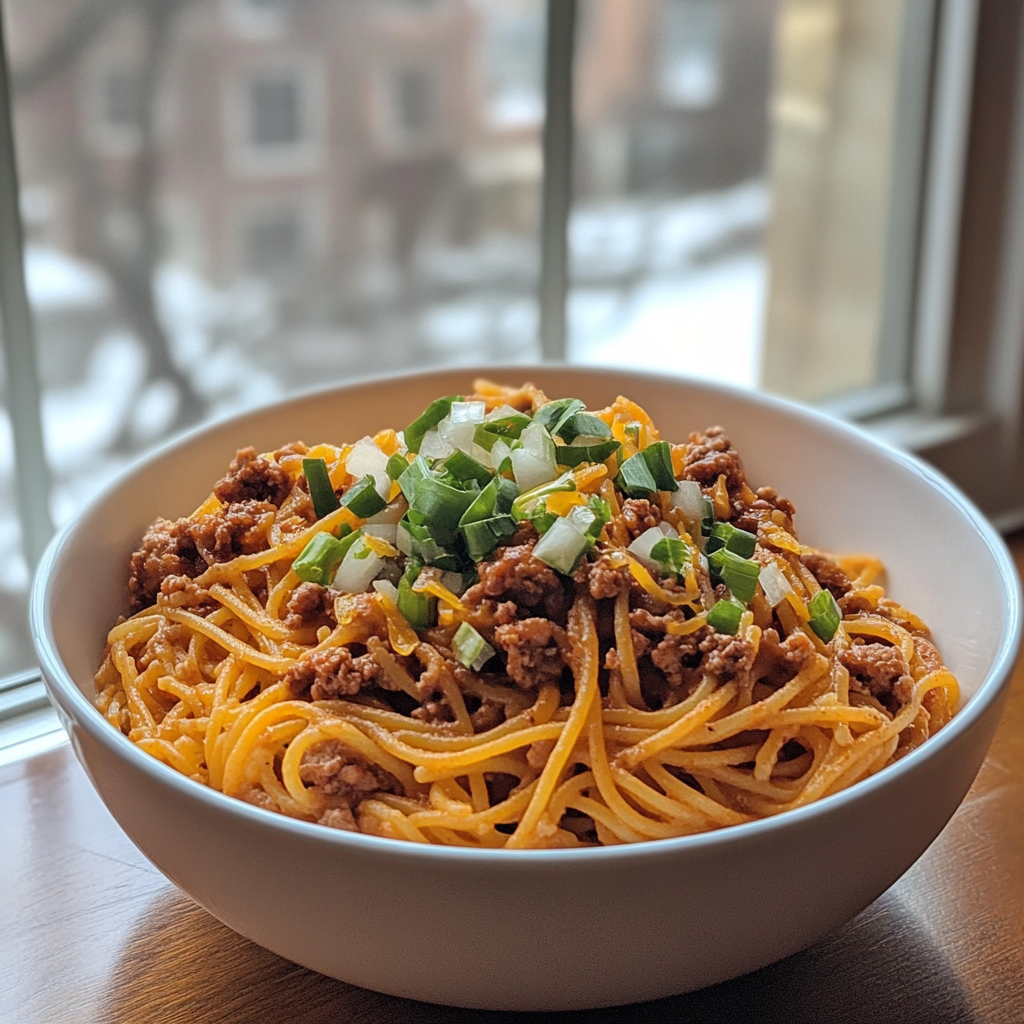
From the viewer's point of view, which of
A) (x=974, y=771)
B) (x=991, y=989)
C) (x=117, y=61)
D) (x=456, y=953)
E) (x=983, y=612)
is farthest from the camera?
(x=117, y=61)

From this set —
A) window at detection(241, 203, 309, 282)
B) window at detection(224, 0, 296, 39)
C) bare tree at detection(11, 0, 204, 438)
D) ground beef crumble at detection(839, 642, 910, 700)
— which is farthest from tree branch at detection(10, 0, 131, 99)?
ground beef crumble at detection(839, 642, 910, 700)

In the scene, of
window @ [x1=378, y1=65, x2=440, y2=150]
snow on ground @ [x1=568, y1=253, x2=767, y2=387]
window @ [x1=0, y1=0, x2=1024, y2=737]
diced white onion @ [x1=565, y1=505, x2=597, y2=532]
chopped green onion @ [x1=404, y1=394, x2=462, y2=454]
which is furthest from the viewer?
snow on ground @ [x1=568, y1=253, x2=767, y2=387]

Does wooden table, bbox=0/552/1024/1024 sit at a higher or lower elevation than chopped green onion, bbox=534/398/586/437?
lower

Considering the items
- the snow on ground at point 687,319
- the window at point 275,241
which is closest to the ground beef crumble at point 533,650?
the window at point 275,241


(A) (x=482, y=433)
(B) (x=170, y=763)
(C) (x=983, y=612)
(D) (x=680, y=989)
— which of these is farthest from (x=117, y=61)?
(D) (x=680, y=989)

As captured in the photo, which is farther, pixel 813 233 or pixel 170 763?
pixel 813 233

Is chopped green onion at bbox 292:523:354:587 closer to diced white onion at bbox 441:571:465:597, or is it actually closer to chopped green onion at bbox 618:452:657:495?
diced white onion at bbox 441:571:465:597

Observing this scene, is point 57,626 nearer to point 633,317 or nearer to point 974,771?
point 974,771
